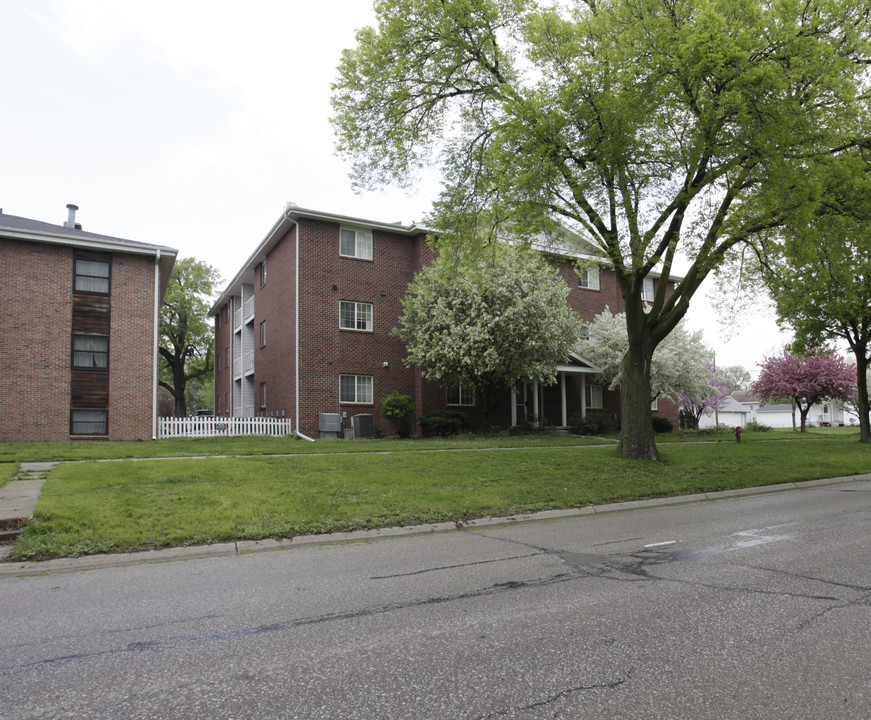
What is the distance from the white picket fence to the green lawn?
21.7 feet

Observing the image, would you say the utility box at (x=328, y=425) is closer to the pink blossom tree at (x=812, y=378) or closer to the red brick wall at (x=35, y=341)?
the red brick wall at (x=35, y=341)

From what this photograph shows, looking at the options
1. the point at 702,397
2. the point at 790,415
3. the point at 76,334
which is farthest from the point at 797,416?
the point at 76,334

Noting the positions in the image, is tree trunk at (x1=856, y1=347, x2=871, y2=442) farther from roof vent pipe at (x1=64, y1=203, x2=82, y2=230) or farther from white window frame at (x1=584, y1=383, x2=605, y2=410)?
roof vent pipe at (x1=64, y1=203, x2=82, y2=230)

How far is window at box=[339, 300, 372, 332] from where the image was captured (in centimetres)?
2456

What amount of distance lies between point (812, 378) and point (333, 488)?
40.3 m

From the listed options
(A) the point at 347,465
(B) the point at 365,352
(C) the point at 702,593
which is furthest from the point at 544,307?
(C) the point at 702,593

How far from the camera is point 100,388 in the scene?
21859 mm

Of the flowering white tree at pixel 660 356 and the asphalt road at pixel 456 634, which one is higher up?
the flowering white tree at pixel 660 356

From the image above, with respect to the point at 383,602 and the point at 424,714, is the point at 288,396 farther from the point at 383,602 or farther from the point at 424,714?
the point at 424,714

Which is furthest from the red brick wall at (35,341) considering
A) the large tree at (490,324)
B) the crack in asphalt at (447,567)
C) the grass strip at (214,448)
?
the crack in asphalt at (447,567)

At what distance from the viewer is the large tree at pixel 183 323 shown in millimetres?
46016

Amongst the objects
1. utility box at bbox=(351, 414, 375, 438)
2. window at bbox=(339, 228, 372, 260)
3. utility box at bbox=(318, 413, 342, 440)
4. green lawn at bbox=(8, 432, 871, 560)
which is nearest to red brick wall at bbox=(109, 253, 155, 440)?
utility box at bbox=(318, 413, 342, 440)

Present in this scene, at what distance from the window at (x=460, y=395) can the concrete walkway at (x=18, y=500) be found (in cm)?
1599

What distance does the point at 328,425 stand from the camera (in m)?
→ 23.0
